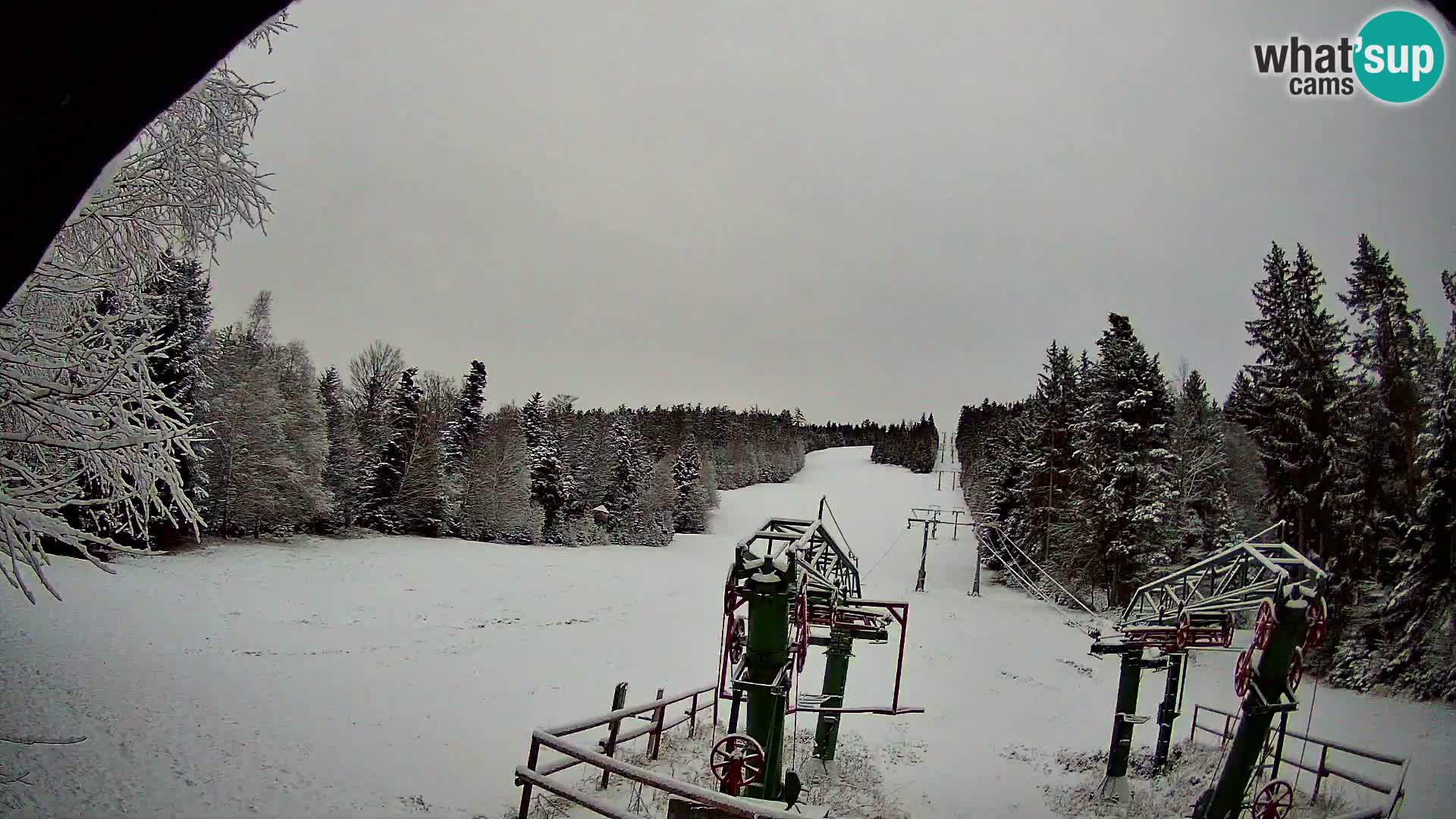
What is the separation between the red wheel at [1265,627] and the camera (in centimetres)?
965

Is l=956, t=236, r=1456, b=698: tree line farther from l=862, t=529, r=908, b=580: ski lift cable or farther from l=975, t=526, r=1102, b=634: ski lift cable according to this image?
l=862, t=529, r=908, b=580: ski lift cable

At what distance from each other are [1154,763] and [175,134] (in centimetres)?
2034

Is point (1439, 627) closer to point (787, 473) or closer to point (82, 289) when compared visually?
point (82, 289)

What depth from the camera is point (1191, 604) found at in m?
12.8

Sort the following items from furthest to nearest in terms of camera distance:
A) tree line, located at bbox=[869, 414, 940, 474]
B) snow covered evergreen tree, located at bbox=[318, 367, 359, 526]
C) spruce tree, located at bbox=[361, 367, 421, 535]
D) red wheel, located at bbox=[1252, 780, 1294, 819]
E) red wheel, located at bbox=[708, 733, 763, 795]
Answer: tree line, located at bbox=[869, 414, 940, 474], spruce tree, located at bbox=[361, 367, 421, 535], snow covered evergreen tree, located at bbox=[318, 367, 359, 526], red wheel, located at bbox=[1252, 780, 1294, 819], red wheel, located at bbox=[708, 733, 763, 795]

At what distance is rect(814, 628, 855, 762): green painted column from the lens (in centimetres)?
1438

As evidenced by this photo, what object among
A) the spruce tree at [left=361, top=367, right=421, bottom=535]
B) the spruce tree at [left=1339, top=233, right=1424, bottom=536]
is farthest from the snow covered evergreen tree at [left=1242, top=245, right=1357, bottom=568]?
the spruce tree at [left=361, top=367, right=421, bottom=535]

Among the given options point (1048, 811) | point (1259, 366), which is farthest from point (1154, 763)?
point (1259, 366)

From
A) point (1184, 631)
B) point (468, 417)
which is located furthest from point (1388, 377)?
point (468, 417)

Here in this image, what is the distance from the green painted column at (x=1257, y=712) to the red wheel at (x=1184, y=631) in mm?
3017

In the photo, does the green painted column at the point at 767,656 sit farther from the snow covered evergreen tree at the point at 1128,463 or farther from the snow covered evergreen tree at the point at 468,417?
the snow covered evergreen tree at the point at 468,417

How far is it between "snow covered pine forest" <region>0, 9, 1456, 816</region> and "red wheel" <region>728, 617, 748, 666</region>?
4.35 meters

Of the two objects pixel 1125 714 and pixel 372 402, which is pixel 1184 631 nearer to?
pixel 1125 714

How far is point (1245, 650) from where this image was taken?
10.6 metres
